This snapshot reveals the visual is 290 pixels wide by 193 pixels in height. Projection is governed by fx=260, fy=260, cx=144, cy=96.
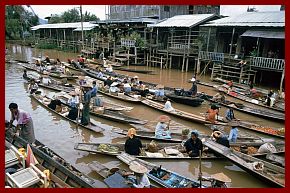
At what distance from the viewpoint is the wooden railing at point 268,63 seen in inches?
632

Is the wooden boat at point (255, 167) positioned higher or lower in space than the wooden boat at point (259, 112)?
lower

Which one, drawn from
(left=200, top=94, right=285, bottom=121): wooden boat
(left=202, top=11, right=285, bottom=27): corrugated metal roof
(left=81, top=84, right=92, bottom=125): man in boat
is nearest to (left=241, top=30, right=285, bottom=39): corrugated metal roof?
(left=202, top=11, right=285, bottom=27): corrugated metal roof

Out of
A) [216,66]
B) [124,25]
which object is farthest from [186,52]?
[124,25]

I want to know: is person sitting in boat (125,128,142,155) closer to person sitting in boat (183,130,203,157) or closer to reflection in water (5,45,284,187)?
reflection in water (5,45,284,187)

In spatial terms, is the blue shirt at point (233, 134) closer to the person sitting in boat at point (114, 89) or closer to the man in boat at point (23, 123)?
the man in boat at point (23, 123)

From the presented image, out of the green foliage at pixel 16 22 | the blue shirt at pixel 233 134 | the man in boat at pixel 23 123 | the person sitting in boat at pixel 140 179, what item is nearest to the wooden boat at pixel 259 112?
the blue shirt at pixel 233 134

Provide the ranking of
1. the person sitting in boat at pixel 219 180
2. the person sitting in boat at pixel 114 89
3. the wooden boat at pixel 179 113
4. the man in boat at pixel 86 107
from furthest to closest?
1. the person sitting in boat at pixel 114 89
2. the wooden boat at pixel 179 113
3. the man in boat at pixel 86 107
4. the person sitting in boat at pixel 219 180

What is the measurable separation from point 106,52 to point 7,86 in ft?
46.8

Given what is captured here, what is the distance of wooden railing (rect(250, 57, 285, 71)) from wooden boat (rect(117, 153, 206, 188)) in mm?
12621

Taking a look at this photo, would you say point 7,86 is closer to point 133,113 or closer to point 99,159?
point 133,113

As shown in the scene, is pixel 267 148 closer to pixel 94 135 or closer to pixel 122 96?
pixel 94 135

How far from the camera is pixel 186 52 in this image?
869 inches

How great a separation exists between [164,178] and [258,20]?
1548 cm

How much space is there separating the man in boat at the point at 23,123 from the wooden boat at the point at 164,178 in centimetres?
248
